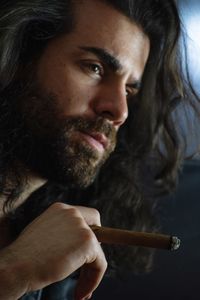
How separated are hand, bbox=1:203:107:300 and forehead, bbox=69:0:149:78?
1.35 ft

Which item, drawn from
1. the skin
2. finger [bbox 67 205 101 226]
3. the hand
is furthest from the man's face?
the hand

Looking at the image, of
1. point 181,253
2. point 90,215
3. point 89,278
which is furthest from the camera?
point 181,253

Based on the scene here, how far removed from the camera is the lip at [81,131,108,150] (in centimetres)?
106

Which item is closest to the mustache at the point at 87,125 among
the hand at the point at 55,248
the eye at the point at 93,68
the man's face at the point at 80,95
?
the man's face at the point at 80,95

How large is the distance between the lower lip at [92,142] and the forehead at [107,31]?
0.64 feet

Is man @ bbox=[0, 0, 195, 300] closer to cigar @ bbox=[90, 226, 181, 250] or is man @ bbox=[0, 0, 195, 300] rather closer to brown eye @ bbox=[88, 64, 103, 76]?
brown eye @ bbox=[88, 64, 103, 76]

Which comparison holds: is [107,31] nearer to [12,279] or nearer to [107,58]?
[107,58]

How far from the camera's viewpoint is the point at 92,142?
1069 mm

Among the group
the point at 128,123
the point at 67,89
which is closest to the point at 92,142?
the point at 67,89

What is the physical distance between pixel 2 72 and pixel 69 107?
0.16 meters

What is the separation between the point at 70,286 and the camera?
1.17 metres

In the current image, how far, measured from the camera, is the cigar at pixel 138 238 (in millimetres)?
754

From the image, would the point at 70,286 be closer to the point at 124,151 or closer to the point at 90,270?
the point at 90,270

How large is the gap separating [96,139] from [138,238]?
13.7 inches
